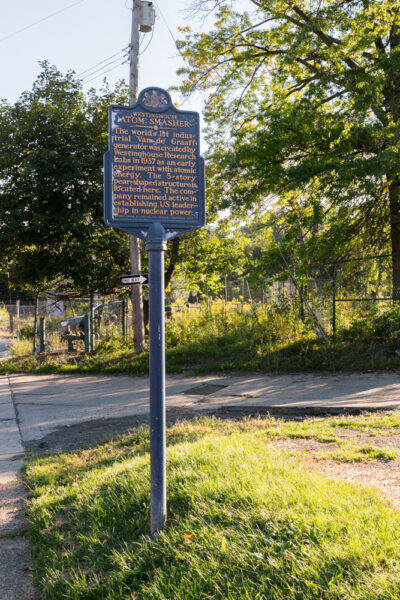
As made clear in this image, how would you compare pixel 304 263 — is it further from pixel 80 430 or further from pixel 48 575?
pixel 48 575

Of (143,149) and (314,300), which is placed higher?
(143,149)

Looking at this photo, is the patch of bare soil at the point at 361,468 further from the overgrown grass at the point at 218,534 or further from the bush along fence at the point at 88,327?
the bush along fence at the point at 88,327

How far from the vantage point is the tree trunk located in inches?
494

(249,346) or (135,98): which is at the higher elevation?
(135,98)

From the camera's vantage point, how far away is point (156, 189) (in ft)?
13.4

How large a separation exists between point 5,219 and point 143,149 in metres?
10.9

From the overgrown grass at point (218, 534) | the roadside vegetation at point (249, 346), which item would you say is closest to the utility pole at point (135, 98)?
the roadside vegetation at point (249, 346)

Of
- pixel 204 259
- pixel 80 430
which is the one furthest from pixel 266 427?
pixel 204 259

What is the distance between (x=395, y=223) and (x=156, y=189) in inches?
431

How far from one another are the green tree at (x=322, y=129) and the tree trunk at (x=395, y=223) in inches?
1.2

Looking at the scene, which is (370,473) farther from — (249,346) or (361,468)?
(249,346)

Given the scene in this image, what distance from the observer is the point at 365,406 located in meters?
7.78

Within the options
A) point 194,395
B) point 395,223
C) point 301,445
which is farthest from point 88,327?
point 301,445

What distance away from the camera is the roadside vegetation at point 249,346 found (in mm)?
11508
